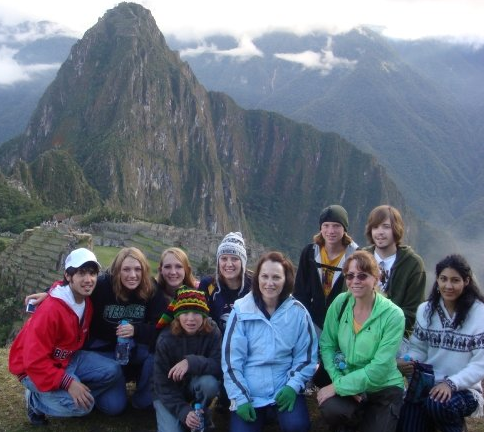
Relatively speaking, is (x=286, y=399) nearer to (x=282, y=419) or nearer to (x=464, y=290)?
(x=282, y=419)

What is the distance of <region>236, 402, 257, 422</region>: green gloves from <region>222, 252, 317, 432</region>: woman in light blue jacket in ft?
0.10

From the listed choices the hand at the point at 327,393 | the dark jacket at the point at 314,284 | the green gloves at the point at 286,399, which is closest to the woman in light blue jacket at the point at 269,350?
the green gloves at the point at 286,399

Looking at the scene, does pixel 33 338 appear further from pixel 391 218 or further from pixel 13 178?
pixel 13 178

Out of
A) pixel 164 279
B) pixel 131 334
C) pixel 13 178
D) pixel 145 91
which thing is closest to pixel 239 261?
pixel 164 279

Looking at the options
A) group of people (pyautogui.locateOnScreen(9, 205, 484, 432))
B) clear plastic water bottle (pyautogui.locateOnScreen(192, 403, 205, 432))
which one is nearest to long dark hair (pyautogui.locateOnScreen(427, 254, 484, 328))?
group of people (pyautogui.locateOnScreen(9, 205, 484, 432))

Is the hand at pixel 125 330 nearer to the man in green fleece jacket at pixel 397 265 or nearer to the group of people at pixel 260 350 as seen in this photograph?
the group of people at pixel 260 350

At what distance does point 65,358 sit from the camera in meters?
4.93

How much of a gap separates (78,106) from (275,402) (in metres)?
98.5

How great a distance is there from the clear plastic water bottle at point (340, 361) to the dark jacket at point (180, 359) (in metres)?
0.97

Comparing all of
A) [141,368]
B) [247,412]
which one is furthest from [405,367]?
[141,368]

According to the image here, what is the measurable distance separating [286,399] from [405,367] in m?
1.07

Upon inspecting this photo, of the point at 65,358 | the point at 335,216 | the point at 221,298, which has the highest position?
the point at 335,216

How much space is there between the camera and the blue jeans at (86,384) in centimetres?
487

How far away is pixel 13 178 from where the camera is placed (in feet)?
190
